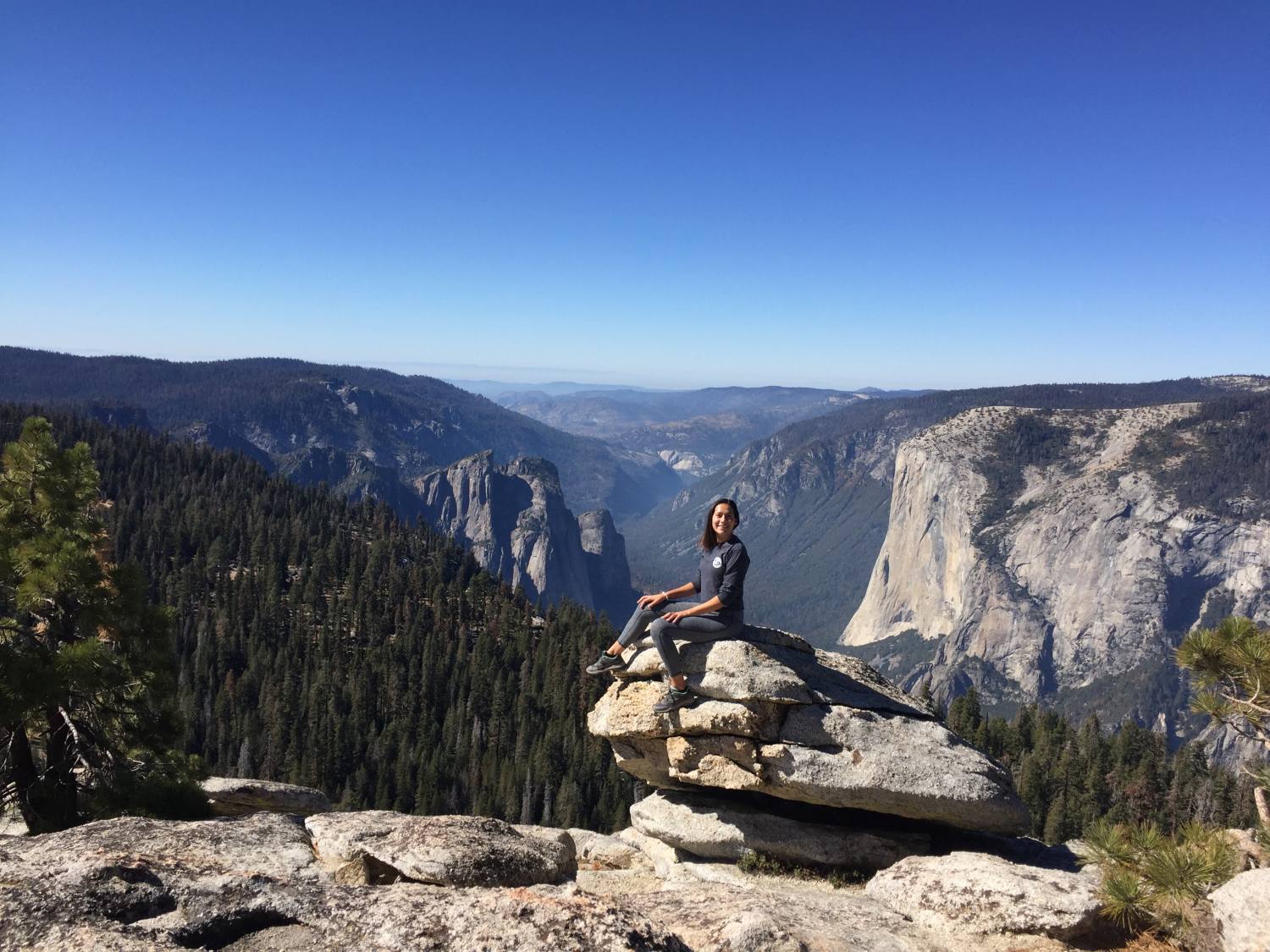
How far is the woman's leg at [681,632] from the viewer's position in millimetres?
17359

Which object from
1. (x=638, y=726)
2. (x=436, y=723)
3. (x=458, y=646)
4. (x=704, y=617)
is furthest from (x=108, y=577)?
(x=458, y=646)

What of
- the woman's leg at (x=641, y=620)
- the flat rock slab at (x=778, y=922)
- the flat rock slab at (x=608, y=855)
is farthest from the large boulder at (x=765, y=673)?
the flat rock slab at (x=608, y=855)

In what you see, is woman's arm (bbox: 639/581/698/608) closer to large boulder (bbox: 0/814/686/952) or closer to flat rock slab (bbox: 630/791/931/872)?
flat rock slab (bbox: 630/791/931/872)

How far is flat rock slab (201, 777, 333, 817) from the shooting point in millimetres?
22859

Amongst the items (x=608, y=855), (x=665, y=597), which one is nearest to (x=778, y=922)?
(x=665, y=597)

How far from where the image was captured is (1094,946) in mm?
12805

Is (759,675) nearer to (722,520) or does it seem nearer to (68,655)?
(722,520)

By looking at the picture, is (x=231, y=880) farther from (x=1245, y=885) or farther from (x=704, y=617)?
(x=1245, y=885)

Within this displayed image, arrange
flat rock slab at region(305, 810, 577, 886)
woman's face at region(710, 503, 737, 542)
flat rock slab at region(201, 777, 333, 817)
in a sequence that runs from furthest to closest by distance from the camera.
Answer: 1. flat rock slab at region(201, 777, 333, 817)
2. woman's face at region(710, 503, 737, 542)
3. flat rock slab at region(305, 810, 577, 886)

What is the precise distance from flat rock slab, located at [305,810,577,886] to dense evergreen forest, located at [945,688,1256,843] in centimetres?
8000

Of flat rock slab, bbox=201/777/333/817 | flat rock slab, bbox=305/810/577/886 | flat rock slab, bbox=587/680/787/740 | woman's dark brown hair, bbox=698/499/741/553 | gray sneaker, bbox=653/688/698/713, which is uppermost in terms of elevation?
woman's dark brown hair, bbox=698/499/741/553

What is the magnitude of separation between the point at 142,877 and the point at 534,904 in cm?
558

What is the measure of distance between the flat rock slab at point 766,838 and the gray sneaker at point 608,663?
14.9 feet

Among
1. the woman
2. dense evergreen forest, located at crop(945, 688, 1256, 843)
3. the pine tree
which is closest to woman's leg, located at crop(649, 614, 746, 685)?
the woman
